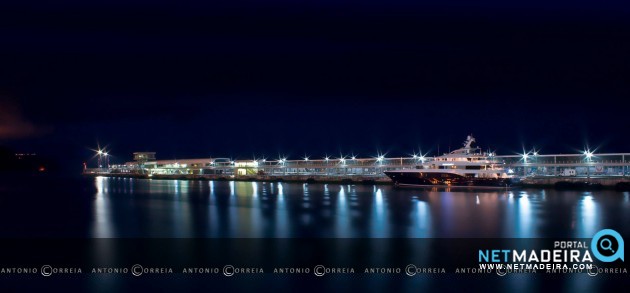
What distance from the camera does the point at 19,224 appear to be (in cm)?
2034

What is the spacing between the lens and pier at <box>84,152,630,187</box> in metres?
34.3

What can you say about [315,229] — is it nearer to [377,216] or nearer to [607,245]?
[377,216]

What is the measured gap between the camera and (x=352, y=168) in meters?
51.2

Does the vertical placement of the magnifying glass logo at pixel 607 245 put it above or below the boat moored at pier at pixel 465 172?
below

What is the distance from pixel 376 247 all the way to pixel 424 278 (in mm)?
3321

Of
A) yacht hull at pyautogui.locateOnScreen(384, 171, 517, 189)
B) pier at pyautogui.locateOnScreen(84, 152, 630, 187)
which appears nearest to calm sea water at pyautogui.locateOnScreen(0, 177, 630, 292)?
yacht hull at pyautogui.locateOnScreen(384, 171, 517, 189)

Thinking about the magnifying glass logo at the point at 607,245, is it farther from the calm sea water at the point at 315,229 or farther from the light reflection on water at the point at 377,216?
the light reflection on water at the point at 377,216

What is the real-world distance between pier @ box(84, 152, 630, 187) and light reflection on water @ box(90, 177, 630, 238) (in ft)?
22.1

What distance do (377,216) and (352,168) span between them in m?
30.9

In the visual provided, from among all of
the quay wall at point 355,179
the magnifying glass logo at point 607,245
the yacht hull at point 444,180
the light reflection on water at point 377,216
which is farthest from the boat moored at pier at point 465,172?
the magnifying glass logo at point 607,245

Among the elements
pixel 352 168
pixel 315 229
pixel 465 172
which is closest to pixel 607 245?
pixel 315 229

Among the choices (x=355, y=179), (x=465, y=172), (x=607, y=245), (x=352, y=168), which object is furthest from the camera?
(x=352, y=168)

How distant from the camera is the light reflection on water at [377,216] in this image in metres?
16.7

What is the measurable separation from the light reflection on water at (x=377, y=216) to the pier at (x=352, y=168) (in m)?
6.73
